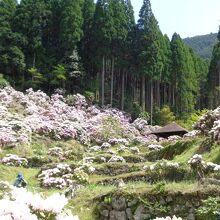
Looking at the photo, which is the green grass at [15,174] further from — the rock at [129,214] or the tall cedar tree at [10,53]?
the tall cedar tree at [10,53]

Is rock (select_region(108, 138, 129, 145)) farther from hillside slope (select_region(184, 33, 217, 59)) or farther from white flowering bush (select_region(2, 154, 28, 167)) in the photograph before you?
hillside slope (select_region(184, 33, 217, 59))

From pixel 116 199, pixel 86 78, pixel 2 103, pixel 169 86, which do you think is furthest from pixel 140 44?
pixel 116 199

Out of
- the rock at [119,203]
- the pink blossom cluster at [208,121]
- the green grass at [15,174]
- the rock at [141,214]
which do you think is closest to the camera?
the rock at [141,214]

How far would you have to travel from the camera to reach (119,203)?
9.72 meters

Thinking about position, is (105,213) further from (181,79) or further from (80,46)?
(181,79)

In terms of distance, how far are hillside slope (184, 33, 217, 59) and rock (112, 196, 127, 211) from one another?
124 m

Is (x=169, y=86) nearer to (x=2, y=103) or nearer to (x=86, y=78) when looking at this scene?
(x=86, y=78)

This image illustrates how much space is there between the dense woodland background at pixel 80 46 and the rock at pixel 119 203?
90.3ft

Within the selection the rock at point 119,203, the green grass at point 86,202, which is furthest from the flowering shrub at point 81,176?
the rock at point 119,203

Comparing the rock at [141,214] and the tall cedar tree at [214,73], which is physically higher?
the tall cedar tree at [214,73]

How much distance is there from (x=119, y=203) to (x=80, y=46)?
32.5 m

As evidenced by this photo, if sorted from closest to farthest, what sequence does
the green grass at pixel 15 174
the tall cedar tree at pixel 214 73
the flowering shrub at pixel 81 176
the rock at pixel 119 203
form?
1. the rock at pixel 119 203
2. the flowering shrub at pixel 81 176
3. the green grass at pixel 15 174
4. the tall cedar tree at pixel 214 73

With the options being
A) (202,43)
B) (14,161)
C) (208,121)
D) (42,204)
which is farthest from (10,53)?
(202,43)

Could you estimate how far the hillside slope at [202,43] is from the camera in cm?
13600
